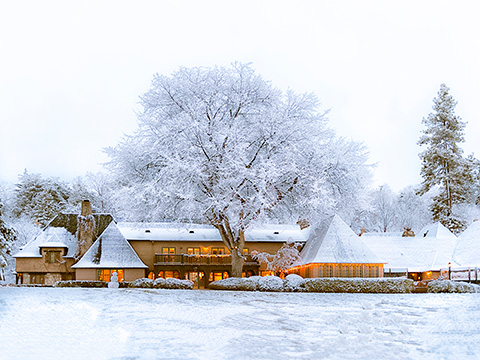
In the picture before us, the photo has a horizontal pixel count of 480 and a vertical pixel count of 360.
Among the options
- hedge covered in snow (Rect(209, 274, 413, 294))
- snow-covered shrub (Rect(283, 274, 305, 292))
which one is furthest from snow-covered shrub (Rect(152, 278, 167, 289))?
snow-covered shrub (Rect(283, 274, 305, 292))

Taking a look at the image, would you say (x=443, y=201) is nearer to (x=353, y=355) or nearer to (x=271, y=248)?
(x=271, y=248)

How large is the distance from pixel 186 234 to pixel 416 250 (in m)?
22.1

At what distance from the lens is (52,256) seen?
46.7 m

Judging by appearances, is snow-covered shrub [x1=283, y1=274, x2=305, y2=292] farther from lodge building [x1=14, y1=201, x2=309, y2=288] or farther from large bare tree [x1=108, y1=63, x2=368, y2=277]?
lodge building [x1=14, y1=201, x2=309, y2=288]

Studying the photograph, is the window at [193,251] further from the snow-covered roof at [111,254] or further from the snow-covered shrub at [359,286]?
the snow-covered shrub at [359,286]

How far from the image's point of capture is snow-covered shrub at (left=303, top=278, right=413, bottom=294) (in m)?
31.1

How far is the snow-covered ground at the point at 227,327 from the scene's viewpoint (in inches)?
556

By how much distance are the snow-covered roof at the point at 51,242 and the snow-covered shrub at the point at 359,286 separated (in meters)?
25.5

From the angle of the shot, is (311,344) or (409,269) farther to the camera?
(409,269)

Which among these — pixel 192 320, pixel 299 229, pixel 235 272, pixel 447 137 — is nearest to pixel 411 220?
pixel 447 137

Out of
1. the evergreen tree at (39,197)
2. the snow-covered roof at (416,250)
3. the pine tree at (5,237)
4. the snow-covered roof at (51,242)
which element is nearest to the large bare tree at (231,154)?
the pine tree at (5,237)

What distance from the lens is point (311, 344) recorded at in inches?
602

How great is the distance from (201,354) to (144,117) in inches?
944

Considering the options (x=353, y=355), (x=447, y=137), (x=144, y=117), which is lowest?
(x=353, y=355)
